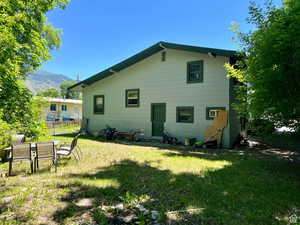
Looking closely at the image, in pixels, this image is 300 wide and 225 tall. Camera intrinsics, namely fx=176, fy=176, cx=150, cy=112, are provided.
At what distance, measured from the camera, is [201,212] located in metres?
2.78

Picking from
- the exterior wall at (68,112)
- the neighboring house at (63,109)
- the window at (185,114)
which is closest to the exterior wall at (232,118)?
the window at (185,114)

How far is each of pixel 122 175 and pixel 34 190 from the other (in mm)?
1876

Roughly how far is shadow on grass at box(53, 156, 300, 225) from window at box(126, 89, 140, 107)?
6597 millimetres

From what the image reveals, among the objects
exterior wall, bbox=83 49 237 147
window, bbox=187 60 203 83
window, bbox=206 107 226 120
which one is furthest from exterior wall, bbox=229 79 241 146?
window, bbox=187 60 203 83

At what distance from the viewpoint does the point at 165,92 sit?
10430 mm

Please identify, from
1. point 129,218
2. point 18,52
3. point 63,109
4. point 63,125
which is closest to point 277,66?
point 129,218

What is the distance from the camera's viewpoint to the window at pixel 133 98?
1144 centimetres

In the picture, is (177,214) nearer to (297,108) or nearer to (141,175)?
(141,175)

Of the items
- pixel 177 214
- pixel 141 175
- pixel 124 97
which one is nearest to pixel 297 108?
pixel 177 214

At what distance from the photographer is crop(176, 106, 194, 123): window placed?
31.7 feet

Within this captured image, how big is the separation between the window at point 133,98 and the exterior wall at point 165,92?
0.26 metres

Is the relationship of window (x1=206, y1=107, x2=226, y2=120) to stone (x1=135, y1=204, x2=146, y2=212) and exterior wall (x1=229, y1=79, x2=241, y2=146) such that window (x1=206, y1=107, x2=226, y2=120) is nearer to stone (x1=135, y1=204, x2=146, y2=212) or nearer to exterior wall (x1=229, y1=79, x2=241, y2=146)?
exterior wall (x1=229, y1=79, x2=241, y2=146)

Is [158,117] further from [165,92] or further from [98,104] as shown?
[98,104]

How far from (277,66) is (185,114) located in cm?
608
